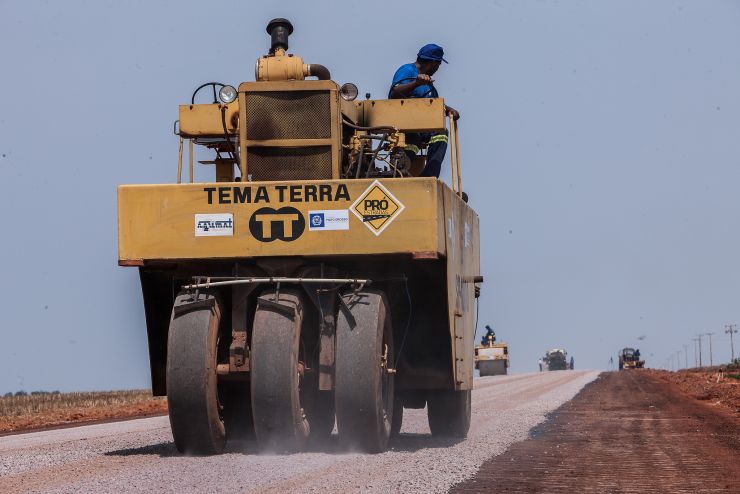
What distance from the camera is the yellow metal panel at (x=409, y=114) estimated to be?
41.3 ft

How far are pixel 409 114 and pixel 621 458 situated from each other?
405cm

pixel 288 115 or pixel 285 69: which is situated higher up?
pixel 285 69

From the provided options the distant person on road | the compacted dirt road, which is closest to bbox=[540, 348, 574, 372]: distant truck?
the distant person on road

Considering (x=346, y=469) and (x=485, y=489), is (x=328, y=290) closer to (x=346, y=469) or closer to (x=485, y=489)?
(x=346, y=469)

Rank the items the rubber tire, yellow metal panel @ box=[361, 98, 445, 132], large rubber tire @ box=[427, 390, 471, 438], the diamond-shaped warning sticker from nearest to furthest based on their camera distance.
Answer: the diamond-shaped warning sticker < yellow metal panel @ box=[361, 98, 445, 132] < the rubber tire < large rubber tire @ box=[427, 390, 471, 438]

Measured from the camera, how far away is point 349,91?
39.2 ft

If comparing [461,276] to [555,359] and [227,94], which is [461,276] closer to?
[227,94]

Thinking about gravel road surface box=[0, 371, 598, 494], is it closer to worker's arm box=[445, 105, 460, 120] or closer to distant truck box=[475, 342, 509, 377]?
worker's arm box=[445, 105, 460, 120]

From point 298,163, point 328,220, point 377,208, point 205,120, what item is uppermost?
point 205,120

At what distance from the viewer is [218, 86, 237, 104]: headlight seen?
38.6ft

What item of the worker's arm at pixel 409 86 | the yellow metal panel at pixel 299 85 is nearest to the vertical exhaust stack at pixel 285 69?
the yellow metal panel at pixel 299 85

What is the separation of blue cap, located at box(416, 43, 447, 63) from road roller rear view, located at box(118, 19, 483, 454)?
4.51 feet

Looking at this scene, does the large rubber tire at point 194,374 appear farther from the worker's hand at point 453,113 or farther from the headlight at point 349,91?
the worker's hand at point 453,113

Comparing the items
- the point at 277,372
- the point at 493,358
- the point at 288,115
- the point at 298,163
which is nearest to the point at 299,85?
the point at 288,115
